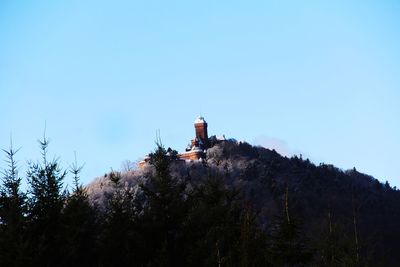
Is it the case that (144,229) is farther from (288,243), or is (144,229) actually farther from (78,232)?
(288,243)

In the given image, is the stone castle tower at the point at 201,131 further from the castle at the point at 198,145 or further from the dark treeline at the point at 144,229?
the dark treeline at the point at 144,229

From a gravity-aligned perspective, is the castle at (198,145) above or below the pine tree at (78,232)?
above

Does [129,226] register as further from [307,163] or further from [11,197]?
[307,163]

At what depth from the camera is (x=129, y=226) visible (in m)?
22.1

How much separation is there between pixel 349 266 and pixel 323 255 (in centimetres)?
201

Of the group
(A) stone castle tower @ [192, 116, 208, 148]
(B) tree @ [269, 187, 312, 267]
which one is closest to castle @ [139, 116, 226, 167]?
(A) stone castle tower @ [192, 116, 208, 148]

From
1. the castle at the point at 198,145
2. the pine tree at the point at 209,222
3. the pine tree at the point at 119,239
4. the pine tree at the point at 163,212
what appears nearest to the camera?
the pine tree at the point at 209,222

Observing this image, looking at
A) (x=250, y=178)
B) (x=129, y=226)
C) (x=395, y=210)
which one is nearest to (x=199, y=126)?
(x=250, y=178)

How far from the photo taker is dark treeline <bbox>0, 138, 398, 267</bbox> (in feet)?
54.6

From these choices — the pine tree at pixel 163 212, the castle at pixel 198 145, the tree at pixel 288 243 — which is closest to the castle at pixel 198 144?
the castle at pixel 198 145

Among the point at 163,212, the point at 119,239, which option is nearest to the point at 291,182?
the point at 163,212

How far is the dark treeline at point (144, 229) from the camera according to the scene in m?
16.6

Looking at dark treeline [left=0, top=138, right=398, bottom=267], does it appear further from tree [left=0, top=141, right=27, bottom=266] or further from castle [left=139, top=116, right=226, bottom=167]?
castle [left=139, top=116, right=226, bottom=167]

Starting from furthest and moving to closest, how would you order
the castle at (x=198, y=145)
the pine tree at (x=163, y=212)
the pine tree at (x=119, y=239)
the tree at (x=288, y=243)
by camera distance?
the castle at (x=198, y=145), the pine tree at (x=163, y=212), the pine tree at (x=119, y=239), the tree at (x=288, y=243)
